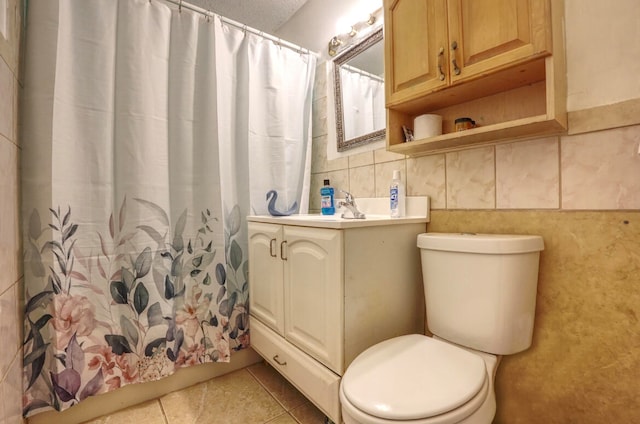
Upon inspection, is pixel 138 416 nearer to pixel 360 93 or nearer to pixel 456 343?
pixel 456 343

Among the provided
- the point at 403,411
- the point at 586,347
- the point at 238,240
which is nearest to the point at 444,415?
the point at 403,411

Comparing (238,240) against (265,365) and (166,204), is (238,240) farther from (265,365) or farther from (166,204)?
(265,365)

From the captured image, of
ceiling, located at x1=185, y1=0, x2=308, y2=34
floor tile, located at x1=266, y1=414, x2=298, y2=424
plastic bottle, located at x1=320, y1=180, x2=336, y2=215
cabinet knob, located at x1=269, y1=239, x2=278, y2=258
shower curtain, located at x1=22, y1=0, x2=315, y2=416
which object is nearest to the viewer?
shower curtain, located at x1=22, y1=0, x2=315, y2=416

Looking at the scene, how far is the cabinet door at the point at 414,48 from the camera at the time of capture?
3.34 ft

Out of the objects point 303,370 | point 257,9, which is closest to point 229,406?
point 303,370

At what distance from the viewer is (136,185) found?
1352 mm

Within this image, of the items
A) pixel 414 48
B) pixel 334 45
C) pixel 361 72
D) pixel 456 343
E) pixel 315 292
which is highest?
pixel 334 45

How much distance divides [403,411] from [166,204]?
50.1 inches

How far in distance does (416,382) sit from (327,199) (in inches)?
41.2

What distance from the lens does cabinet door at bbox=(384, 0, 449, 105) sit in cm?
102

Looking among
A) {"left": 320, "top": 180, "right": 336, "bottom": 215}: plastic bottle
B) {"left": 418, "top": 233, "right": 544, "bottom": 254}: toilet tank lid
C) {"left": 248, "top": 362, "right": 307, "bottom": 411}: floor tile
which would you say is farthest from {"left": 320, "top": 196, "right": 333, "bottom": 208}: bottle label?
{"left": 248, "top": 362, "right": 307, "bottom": 411}: floor tile

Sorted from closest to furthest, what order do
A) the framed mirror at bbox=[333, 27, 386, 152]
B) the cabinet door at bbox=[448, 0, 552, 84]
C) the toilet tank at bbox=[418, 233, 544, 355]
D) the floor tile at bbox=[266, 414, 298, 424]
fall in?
the cabinet door at bbox=[448, 0, 552, 84]
the toilet tank at bbox=[418, 233, 544, 355]
the floor tile at bbox=[266, 414, 298, 424]
the framed mirror at bbox=[333, 27, 386, 152]

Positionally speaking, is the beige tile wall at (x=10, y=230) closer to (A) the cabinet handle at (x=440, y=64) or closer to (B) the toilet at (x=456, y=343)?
(B) the toilet at (x=456, y=343)

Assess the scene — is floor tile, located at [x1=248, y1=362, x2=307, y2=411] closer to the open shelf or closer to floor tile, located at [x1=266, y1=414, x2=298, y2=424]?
floor tile, located at [x1=266, y1=414, x2=298, y2=424]
